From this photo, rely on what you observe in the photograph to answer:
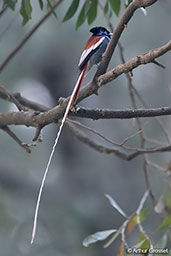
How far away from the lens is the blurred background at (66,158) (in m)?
3.81

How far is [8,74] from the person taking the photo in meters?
4.17

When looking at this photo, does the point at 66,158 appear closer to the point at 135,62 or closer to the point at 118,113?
the point at 118,113

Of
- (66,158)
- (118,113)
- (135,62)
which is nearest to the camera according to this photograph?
(135,62)

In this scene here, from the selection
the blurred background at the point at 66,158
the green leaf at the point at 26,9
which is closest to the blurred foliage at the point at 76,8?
the green leaf at the point at 26,9

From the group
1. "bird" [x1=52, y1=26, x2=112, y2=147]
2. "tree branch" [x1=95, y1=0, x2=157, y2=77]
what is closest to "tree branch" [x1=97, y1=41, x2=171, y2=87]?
"tree branch" [x1=95, y1=0, x2=157, y2=77]

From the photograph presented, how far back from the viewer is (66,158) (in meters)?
4.11

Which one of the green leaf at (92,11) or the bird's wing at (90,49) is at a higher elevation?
the green leaf at (92,11)

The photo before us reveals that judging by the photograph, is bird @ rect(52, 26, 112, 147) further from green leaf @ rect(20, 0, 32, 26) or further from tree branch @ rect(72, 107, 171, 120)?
green leaf @ rect(20, 0, 32, 26)

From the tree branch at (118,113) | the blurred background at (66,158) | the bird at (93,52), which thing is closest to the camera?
the tree branch at (118,113)

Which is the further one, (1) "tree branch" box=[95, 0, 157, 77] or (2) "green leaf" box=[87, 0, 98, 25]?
Answer: (2) "green leaf" box=[87, 0, 98, 25]

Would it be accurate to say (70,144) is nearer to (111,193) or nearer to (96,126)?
(96,126)

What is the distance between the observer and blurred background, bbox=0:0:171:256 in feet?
12.5

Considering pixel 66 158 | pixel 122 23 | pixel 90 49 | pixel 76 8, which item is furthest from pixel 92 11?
pixel 66 158

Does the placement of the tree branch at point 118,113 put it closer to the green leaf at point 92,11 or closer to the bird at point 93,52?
the bird at point 93,52
